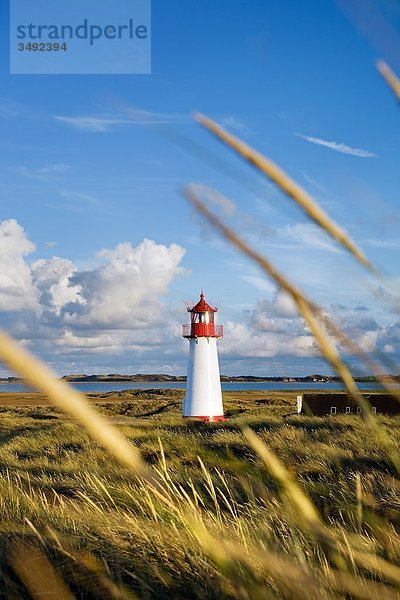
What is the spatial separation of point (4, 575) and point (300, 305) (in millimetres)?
2037

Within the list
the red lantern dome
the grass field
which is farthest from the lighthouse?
the grass field

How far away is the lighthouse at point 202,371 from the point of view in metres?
24.1

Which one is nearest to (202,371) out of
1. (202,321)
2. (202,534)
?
(202,321)

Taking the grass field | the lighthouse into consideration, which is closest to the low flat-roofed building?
the lighthouse

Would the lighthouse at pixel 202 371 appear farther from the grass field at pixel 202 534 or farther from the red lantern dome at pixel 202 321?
the grass field at pixel 202 534

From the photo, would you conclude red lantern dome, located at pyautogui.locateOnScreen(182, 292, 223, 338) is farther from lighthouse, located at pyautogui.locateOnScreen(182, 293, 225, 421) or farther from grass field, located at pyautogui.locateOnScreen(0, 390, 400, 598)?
grass field, located at pyautogui.locateOnScreen(0, 390, 400, 598)

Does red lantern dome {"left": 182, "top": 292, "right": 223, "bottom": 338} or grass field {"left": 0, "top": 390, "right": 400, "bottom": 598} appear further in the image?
red lantern dome {"left": 182, "top": 292, "right": 223, "bottom": 338}

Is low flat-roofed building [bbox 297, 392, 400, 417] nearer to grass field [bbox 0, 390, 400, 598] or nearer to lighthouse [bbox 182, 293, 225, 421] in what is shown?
lighthouse [bbox 182, 293, 225, 421]

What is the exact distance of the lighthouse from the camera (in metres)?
24.1

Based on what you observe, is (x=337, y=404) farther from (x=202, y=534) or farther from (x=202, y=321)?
(x=202, y=534)

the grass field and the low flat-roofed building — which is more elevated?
the grass field

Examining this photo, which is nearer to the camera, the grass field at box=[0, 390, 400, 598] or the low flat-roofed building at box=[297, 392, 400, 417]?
the grass field at box=[0, 390, 400, 598]

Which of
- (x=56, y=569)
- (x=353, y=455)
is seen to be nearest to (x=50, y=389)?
(x=56, y=569)

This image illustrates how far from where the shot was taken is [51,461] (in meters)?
10.5
